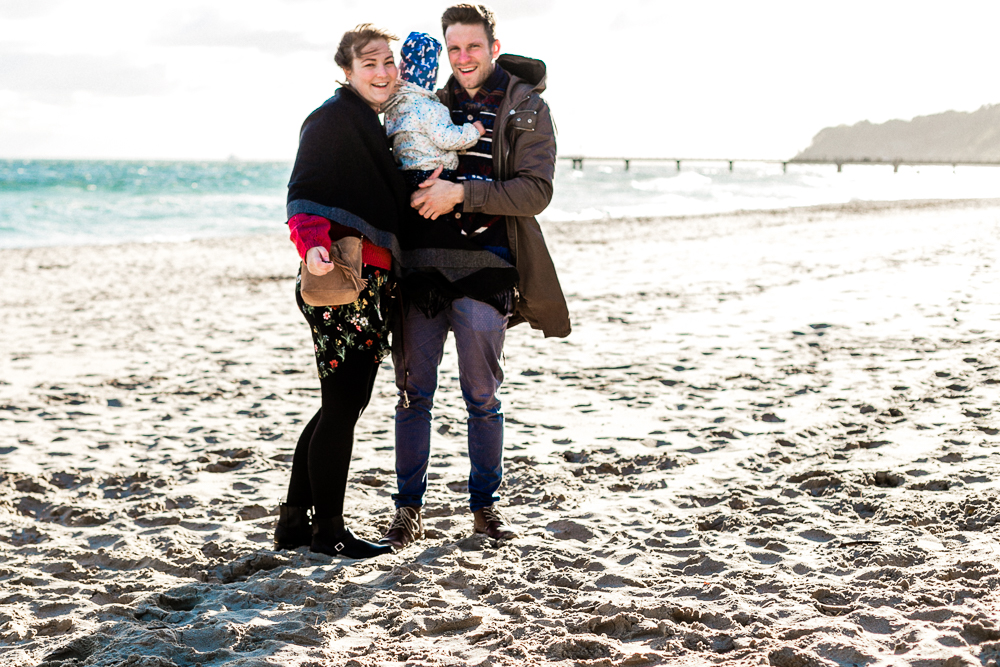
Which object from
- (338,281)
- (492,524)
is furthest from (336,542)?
(338,281)

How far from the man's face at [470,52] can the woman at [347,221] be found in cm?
24

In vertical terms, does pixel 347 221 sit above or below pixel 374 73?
below

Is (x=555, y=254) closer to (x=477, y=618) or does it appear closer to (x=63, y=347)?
(x=63, y=347)

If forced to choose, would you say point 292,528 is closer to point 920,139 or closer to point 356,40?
point 356,40

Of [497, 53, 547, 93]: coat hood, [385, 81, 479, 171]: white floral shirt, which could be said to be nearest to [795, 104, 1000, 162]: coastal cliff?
[497, 53, 547, 93]: coat hood

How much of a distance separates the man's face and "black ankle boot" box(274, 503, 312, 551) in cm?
163

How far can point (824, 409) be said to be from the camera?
4.43m

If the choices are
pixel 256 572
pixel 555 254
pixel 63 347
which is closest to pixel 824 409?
pixel 256 572

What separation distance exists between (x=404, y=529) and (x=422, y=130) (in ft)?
4.71

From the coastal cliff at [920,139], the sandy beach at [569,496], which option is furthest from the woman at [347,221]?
the coastal cliff at [920,139]

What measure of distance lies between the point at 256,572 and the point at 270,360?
330 cm

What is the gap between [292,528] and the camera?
2.94 metres

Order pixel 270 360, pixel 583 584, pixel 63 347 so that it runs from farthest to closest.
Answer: pixel 63 347 → pixel 270 360 → pixel 583 584

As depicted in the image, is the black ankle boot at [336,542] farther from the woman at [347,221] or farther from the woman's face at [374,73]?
the woman's face at [374,73]
